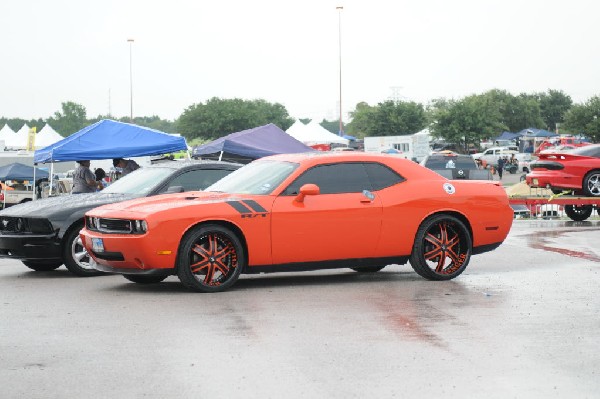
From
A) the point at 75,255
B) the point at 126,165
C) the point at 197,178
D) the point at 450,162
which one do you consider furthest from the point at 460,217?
the point at 450,162

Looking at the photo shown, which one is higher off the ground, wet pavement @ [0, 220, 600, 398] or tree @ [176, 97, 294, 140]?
tree @ [176, 97, 294, 140]

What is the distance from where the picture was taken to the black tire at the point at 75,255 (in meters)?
13.2

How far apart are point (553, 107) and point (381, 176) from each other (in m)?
140

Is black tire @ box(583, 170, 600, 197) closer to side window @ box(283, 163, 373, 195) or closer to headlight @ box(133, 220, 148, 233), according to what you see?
side window @ box(283, 163, 373, 195)

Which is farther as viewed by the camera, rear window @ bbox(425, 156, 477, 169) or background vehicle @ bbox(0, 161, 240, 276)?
rear window @ bbox(425, 156, 477, 169)

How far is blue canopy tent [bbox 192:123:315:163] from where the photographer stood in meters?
26.9

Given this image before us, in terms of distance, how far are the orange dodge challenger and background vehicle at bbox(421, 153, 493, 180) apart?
17.8m

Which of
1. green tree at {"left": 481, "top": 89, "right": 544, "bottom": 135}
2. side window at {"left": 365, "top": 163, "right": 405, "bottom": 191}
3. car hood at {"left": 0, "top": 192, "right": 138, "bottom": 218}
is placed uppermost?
green tree at {"left": 481, "top": 89, "right": 544, "bottom": 135}

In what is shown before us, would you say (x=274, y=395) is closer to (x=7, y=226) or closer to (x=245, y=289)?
(x=245, y=289)

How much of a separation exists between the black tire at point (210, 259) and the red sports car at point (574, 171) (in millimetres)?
13405

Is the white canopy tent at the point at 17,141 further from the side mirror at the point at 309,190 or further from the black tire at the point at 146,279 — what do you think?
the side mirror at the point at 309,190

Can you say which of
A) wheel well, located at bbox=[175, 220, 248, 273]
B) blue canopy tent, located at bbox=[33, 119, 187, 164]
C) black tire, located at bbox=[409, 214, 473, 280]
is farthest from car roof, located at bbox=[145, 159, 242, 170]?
blue canopy tent, located at bbox=[33, 119, 187, 164]

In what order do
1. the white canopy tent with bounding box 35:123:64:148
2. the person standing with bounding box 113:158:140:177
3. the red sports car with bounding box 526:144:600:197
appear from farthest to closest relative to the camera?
the white canopy tent with bounding box 35:123:64:148 → the red sports car with bounding box 526:144:600:197 → the person standing with bounding box 113:158:140:177

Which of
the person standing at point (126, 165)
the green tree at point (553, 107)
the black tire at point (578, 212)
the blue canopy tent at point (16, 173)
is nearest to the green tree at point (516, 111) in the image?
the green tree at point (553, 107)
